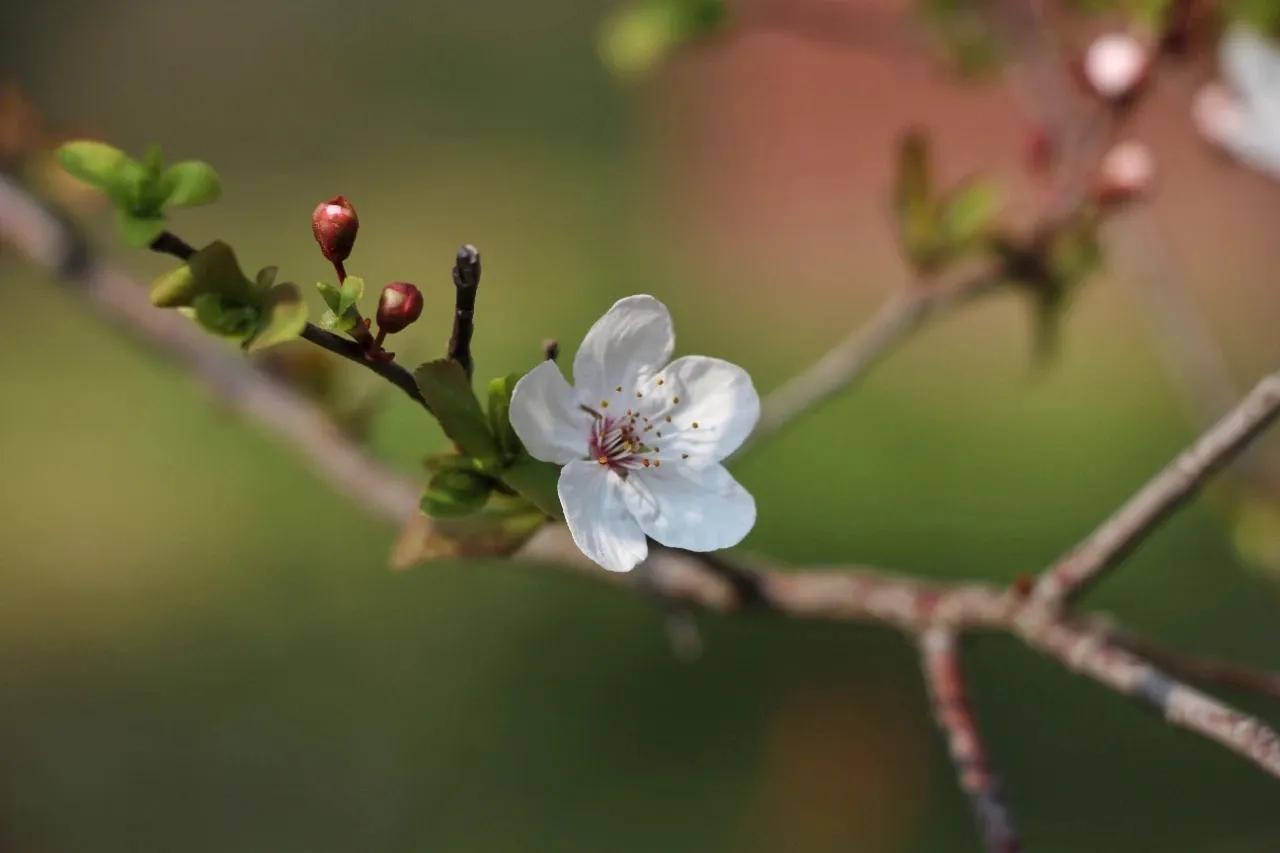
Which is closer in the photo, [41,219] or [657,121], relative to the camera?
[41,219]

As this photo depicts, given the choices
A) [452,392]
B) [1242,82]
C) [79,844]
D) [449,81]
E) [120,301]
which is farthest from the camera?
[449,81]

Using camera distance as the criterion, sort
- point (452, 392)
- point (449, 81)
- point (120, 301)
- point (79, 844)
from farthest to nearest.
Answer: point (449, 81) < point (79, 844) < point (120, 301) < point (452, 392)

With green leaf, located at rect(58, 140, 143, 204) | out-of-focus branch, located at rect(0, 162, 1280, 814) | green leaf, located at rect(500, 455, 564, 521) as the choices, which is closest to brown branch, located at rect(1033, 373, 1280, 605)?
out-of-focus branch, located at rect(0, 162, 1280, 814)

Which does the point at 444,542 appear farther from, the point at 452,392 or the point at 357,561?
the point at 357,561

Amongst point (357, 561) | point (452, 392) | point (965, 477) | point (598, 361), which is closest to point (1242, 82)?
point (598, 361)

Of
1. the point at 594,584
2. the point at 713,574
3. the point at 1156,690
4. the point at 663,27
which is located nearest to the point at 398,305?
the point at 713,574
